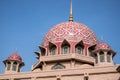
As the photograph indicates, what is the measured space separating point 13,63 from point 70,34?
7.42 m

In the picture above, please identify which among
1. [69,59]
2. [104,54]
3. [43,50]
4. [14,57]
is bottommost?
[69,59]

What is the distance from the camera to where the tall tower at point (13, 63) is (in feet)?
93.7

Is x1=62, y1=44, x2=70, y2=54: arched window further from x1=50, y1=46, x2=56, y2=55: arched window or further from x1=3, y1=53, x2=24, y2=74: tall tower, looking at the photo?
x1=3, y1=53, x2=24, y2=74: tall tower

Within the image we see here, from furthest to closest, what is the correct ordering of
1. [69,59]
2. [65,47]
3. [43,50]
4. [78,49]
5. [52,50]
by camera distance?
[43,50] < [52,50] < [65,47] < [78,49] < [69,59]

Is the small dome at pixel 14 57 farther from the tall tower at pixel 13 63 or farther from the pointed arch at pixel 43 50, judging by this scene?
the pointed arch at pixel 43 50

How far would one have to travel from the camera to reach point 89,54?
29688 mm

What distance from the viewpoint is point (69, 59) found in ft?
90.3

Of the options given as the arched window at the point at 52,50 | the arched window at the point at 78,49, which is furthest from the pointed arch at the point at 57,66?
the arched window at the point at 78,49

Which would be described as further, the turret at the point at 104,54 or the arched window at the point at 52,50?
the arched window at the point at 52,50

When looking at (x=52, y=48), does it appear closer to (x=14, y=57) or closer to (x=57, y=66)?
(x=57, y=66)

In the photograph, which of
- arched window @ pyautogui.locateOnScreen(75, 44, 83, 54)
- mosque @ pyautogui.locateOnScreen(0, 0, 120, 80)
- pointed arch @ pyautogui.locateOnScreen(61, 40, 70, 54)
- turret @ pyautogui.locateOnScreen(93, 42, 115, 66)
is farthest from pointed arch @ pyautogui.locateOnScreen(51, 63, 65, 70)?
turret @ pyautogui.locateOnScreen(93, 42, 115, 66)

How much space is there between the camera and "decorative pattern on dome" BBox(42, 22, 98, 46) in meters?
30.1

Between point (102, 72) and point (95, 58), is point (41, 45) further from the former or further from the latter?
point (102, 72)

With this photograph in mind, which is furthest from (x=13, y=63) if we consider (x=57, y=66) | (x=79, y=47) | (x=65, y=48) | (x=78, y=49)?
(x=79, y=47)
